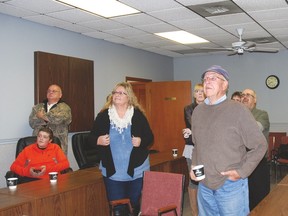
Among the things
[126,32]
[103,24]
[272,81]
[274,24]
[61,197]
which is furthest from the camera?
[272,81]

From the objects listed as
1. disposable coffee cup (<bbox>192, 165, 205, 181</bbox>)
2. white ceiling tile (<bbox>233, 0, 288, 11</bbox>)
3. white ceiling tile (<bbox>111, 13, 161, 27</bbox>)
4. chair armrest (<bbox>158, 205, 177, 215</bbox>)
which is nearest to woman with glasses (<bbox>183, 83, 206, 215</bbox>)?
chair armrest (<bbox>158, 205, 177, 215</bbox>)

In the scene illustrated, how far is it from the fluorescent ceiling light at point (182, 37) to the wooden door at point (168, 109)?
124cm

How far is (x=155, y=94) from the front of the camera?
8.05 metres

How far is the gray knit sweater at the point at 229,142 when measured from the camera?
2.11 metres

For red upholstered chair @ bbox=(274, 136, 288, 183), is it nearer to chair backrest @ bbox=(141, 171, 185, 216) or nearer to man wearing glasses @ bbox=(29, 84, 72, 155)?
man wearing glasses @ bbox=(29, 84, 72, 155)

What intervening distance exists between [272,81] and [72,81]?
4.55m

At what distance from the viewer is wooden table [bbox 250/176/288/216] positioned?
80.2 inches

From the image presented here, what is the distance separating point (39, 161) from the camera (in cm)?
373

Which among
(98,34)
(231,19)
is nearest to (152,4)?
(231,19)

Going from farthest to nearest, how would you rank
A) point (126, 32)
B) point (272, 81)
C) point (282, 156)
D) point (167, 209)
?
1. point (272, 81)
2. point (282, 156)
3. point (126, 32)
4. point (167, 209)

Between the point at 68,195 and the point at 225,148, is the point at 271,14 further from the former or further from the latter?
the point at 68,195

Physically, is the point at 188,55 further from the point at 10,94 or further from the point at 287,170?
the point at 10,94

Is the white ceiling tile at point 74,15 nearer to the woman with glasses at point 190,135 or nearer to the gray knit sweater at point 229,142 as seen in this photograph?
the woman with glasses at point 190,135

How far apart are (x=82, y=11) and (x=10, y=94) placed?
1.42 meters
